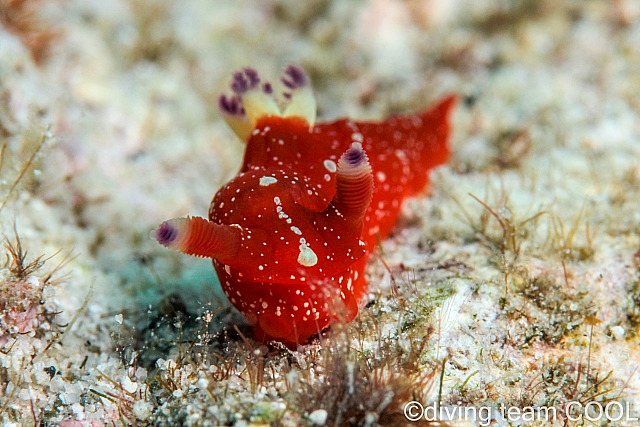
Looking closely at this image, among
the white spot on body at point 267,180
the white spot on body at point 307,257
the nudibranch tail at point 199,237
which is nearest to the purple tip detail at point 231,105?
the white spot on body at point 267,180

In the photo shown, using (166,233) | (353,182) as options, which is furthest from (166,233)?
(353,182)

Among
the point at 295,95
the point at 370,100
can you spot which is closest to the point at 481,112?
the point at 370,100

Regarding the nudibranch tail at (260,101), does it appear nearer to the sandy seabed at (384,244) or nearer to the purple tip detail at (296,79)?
the purple tip detail at (296,79)

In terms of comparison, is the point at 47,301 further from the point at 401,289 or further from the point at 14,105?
the point at 401,289

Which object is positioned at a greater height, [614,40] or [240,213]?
[614,40]

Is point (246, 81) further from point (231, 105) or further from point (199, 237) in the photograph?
point (199, 237)
